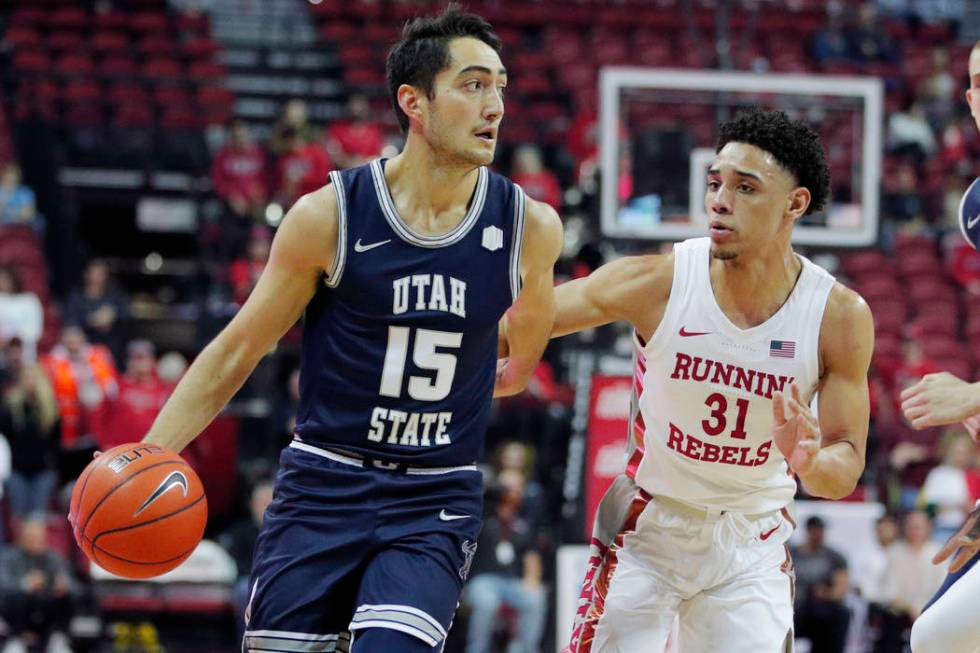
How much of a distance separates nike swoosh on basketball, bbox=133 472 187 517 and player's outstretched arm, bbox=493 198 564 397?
1.16 metres

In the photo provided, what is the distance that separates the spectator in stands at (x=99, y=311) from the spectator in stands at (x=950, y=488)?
684cm

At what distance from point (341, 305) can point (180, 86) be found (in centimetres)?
1213

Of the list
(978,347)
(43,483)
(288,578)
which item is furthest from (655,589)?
(978,347)

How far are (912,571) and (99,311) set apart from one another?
6919 millimetres

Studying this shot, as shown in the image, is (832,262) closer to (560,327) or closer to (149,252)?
(149,252)

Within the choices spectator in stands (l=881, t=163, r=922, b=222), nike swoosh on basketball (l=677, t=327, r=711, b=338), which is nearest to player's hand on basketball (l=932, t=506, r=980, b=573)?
nike swoosh on basketball (l=677, t=327, r=711, b=338)

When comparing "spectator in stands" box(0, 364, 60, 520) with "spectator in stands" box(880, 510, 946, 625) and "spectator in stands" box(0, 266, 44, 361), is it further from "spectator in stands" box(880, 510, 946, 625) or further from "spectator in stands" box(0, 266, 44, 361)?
"spectator in stands" box(880, 510, 946, 625)

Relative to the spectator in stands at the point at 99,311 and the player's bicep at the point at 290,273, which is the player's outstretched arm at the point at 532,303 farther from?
the spectator in stands at the point at 99,311

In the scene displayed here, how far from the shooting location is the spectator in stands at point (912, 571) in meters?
10.3

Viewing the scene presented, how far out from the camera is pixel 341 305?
14.1 ft

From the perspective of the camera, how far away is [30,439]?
34.4 ft

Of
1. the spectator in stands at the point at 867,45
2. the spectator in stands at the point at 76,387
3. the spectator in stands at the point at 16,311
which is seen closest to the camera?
the spectator in stands at the point at 76,387

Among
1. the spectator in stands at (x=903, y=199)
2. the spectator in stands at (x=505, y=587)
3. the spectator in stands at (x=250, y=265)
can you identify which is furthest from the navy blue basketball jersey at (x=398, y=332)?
the spectator in stands at (x=903, y=199)

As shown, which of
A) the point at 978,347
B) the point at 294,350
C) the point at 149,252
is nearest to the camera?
the point at 294,350
